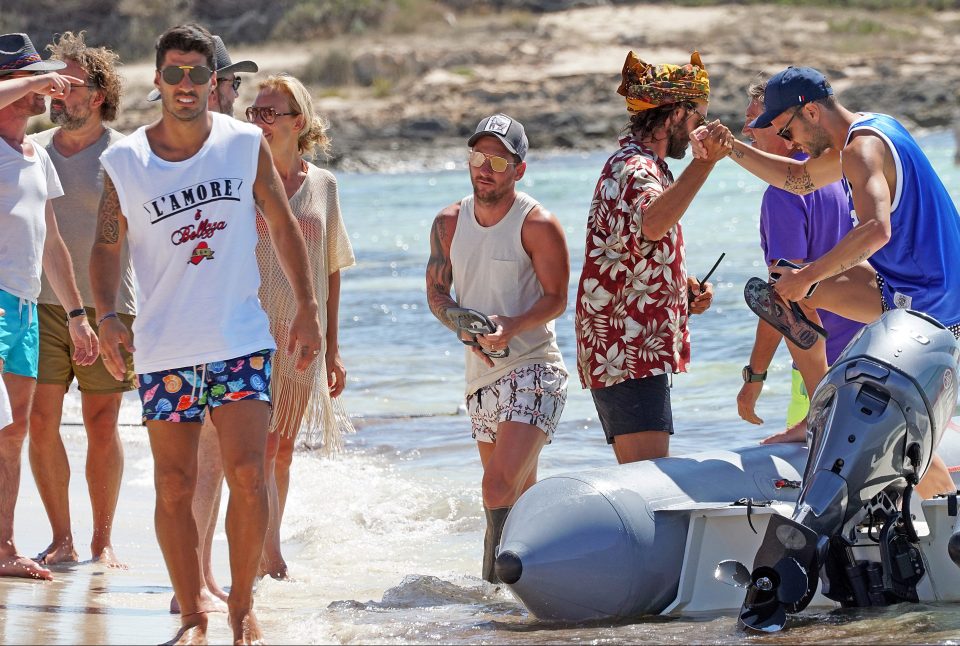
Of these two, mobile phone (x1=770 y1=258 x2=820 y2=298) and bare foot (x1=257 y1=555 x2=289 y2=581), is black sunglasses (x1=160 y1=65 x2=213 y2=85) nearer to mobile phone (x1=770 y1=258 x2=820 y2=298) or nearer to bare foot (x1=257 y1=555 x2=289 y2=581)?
mobile phone (x1=770 y1=258 x2=820 y2=298)

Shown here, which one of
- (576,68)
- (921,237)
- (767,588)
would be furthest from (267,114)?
(576,68)

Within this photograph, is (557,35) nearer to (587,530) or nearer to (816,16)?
(816,16)

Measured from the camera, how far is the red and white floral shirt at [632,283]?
5102 mm

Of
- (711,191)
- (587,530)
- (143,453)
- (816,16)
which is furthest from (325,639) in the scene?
(816,16)

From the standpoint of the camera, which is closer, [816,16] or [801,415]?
[801,415]

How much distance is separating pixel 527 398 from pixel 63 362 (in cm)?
212

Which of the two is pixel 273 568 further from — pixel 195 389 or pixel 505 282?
pixel 195 389

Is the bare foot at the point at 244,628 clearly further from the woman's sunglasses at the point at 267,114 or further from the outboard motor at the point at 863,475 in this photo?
the woman's sunglasses at the point at 267,114

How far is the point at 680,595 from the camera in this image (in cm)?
486

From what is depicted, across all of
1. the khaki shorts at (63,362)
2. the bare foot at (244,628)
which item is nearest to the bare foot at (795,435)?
the bare foot at (244,628)

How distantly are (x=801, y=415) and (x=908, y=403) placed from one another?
158 centimetres

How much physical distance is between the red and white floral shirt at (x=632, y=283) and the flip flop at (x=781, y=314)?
0.97ft

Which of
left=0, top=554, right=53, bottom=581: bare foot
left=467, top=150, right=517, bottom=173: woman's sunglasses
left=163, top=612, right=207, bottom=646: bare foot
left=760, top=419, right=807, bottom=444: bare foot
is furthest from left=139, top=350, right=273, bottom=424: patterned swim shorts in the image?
left=760, top=419, right=807, bottom=444: bare foot

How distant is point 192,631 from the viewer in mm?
4301
